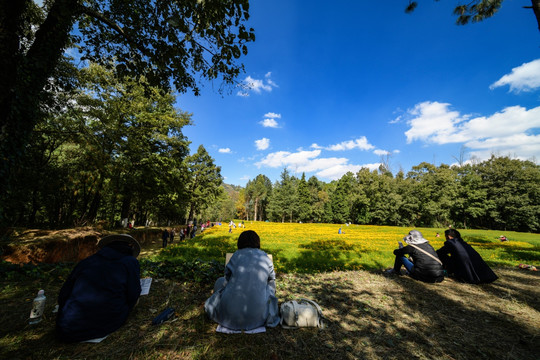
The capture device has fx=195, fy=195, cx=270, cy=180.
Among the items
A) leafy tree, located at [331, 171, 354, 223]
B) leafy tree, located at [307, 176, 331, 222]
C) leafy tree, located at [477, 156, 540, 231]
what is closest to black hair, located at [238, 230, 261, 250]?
→ leafy tree, located at [331, 171, 354, 223]

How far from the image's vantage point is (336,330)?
3229mm

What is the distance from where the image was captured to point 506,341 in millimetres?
3084

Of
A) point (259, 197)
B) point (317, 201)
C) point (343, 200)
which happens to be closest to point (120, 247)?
point (343, 200)

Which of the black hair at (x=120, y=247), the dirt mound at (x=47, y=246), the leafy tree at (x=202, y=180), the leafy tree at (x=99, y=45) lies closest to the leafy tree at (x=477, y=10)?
the leafy tree at (x=99, y=45)

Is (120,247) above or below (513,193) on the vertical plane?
below

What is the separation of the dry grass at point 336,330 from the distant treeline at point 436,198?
168 feet

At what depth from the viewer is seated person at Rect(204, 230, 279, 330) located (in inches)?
115

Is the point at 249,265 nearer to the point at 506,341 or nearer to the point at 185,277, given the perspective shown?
the point at 185,277

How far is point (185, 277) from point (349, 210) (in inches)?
2307

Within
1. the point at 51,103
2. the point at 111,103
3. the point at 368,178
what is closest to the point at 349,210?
the point at 368,178

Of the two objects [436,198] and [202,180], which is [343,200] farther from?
[202,180]

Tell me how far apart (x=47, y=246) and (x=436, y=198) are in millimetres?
64544

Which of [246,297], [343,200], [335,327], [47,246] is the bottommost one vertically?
[47,246]

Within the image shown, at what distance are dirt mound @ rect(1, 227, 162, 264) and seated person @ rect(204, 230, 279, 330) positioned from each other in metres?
10.7
